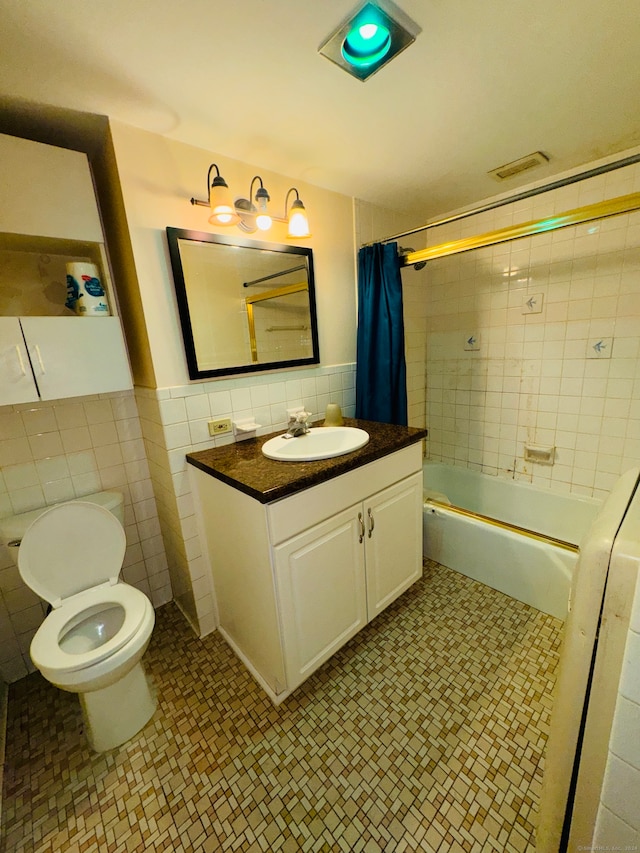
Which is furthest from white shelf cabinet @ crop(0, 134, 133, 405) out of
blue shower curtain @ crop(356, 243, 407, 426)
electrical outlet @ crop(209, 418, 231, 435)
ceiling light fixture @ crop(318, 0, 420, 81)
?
blue shower curtain @ crop(356, 243, 407, 426)

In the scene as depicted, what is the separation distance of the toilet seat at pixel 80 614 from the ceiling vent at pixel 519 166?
2.66 m

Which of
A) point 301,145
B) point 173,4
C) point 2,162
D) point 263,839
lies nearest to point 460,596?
point 263,839

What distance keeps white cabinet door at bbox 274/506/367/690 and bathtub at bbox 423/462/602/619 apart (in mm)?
784

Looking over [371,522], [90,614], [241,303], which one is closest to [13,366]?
[241,303]

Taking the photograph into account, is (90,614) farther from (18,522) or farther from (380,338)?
(380,338)

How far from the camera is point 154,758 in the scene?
1.17 meters

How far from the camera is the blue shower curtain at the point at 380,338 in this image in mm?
1935

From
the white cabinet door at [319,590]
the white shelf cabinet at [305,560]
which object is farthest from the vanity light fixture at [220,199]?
the white cabinet door at [319,590]

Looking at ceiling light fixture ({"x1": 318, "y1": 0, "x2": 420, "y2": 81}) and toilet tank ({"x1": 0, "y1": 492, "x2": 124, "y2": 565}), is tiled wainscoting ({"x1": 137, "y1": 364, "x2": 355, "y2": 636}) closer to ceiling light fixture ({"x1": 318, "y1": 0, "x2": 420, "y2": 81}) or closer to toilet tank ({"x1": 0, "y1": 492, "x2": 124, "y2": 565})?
toilet tank ({"x1": 0, "y1": 492, "x2": 124, "y2": 565})

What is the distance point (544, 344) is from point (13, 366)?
2639 millimetres

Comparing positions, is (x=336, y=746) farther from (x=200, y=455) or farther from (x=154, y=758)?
(x=200, y=455)

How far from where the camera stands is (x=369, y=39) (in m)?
0.94

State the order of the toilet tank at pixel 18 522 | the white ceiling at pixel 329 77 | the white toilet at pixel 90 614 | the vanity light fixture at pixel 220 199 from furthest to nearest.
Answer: the toilet tank at pixel 18 522 < the vanity light fixture at pixel 220 199 < the white toilet at pixel 90 614 < the white ceiling at pixel 329 77

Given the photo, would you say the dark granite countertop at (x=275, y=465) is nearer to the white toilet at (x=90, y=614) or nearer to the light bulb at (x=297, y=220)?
the white toilet at (x=90, y=614)
